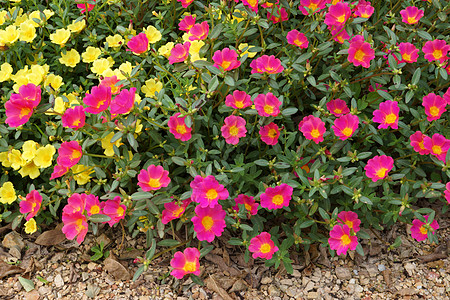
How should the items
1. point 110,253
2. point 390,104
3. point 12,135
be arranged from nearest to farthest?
→ 1. point 390,104
2. point 110,253
3. point 12,135

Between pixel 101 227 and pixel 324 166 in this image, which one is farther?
pixel 101 227

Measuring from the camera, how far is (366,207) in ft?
8.20

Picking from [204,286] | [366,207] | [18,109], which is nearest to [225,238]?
[204,286]

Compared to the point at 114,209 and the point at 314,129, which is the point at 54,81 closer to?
the point at 114,209

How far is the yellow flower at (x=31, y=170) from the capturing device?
2568mm

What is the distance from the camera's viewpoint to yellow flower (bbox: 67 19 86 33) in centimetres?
290

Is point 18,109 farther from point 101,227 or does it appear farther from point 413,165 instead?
point 413,165

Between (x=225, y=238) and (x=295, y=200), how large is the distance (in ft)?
1.77

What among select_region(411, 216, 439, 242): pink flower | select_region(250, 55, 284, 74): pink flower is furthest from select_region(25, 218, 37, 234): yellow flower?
select_region(411, 216, 439, 242): pink flower

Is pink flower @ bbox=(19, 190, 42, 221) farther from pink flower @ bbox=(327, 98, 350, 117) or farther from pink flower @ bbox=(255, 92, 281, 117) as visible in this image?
pink flower @ bbox=(327, 98, 350, 117)

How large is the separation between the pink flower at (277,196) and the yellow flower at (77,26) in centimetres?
173

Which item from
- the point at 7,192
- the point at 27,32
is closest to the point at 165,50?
the point at 27,32

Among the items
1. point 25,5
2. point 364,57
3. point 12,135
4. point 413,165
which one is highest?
point 364,57

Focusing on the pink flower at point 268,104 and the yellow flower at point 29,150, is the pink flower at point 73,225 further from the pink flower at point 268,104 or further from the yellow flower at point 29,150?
the pink flower at point 268,104
